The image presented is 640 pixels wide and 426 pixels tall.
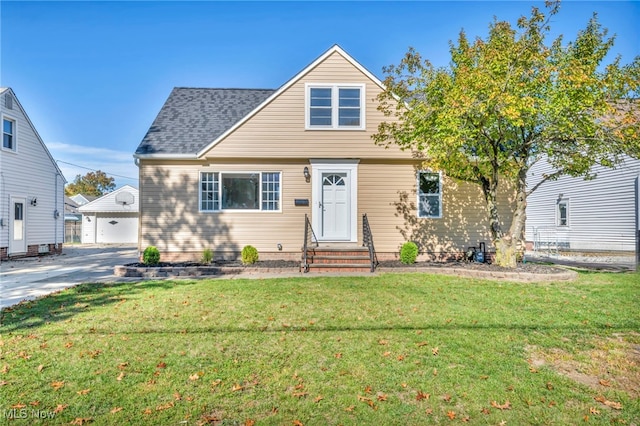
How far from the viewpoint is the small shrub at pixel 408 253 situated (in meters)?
11.2

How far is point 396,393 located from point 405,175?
967 centimetres

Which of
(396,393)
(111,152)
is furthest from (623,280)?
(111,152)

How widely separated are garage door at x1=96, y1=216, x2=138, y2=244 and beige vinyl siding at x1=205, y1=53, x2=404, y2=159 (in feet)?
69.3

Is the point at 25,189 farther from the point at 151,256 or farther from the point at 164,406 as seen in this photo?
the point at 164,406

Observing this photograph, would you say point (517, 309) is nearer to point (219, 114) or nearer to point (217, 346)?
point (217, 346)

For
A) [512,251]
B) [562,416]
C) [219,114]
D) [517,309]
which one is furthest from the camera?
[219,114]

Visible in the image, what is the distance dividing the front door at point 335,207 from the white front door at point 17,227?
505 inches

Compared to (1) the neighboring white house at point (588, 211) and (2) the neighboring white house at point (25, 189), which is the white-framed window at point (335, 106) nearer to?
(1) the neighboring white house at point (588, 211)

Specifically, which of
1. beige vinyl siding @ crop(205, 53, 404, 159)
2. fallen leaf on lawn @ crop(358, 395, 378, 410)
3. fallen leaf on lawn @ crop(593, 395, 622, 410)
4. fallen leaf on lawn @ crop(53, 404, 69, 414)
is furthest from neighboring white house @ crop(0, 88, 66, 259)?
fallen leaf on lawn @ crop(593, 395, 622, 410)

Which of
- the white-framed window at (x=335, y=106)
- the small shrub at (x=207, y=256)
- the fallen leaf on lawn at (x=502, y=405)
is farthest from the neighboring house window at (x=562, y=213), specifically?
the fallen leaf on lawn at (x=502, y=405)

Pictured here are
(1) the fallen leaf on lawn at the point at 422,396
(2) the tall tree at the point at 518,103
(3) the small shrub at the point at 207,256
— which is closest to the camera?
(1) the fallen leaf on lawn at the point at 422,396

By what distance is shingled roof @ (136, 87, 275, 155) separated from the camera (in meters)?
12.4

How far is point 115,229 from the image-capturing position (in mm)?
29078

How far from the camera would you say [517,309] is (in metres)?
6.01
